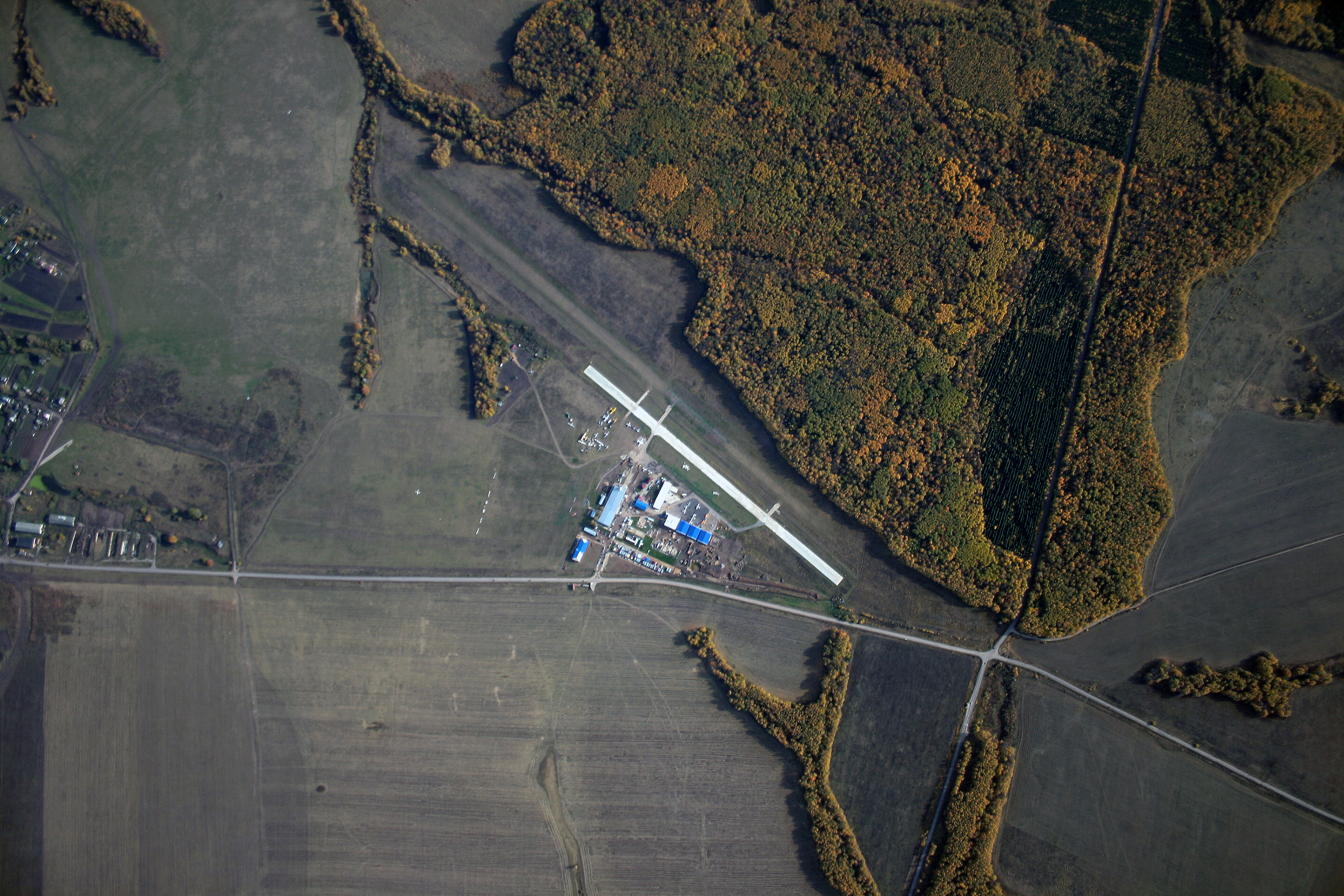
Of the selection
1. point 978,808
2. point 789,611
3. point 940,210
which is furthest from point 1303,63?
point 978,808

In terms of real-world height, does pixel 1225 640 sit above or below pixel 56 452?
above

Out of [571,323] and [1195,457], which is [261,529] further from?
[1195,457]

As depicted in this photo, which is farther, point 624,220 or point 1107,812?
point 624,220

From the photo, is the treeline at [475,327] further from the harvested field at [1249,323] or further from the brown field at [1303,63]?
the brown field at [1303,63]

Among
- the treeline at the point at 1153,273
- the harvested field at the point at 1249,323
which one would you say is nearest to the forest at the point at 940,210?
the treeline at the point at 1153,273

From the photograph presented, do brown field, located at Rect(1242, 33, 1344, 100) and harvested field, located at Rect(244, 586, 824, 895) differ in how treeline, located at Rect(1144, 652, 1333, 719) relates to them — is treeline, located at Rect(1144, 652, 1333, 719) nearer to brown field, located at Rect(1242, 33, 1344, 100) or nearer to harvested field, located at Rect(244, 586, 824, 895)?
harvested field, located at Rect(244, 586, 824, 895)

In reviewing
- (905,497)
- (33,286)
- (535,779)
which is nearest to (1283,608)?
(905,497)

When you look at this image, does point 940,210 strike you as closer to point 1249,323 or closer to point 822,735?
point 1249,323

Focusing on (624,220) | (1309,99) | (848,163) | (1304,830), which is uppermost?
(1309,99)
